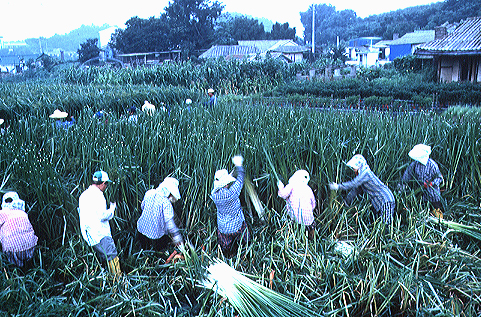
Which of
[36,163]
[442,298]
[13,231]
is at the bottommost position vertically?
[442,298]

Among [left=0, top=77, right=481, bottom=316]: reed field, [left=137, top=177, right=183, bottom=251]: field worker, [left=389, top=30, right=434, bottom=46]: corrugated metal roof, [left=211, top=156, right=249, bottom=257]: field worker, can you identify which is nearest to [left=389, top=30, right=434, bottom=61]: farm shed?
[left=389, top=30, right=434, bottom=46]: corrugated metal roof

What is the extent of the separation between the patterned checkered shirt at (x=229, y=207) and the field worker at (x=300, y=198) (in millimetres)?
386

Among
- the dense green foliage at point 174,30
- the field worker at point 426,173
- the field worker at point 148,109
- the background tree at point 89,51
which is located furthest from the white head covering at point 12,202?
the dense green foliage at point 174,30

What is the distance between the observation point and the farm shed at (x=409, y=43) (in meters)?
41.8

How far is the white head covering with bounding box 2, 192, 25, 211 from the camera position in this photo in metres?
2.98

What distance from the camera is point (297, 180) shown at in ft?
10.9

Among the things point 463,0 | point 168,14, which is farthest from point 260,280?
point 463,0

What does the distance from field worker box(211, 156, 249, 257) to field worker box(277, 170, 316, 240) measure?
389 mm

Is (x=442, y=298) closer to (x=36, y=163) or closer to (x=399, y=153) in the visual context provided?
(x=399, y=153)

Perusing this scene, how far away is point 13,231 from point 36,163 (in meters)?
0.65

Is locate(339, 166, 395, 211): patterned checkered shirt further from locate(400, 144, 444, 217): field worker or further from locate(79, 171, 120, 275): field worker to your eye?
locate(79, 171, 120, 275): field worker

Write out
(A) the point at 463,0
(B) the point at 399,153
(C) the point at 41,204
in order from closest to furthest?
(C) the point at 41,204, (B) the point at 399,153, (A) the point at 463,0

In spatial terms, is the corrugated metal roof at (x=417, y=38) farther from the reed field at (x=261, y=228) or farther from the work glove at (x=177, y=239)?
the work glove at (x=177, y=239)

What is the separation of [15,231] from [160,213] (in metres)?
1.04
